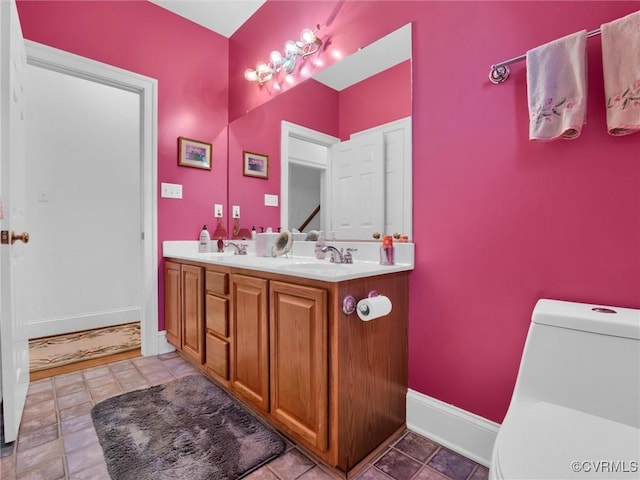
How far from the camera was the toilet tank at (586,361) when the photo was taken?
0.82 meters

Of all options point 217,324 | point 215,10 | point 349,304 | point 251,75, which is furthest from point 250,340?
point 215,10

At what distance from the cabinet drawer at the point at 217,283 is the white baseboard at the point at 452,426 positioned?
105cm

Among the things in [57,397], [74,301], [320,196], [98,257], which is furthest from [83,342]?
[320,196]

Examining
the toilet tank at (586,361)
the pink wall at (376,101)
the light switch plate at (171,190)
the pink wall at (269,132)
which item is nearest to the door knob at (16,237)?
the light switch plate at (171,190)

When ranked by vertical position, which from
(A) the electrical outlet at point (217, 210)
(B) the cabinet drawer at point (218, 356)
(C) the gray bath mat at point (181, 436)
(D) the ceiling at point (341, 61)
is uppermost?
(D) the ceiling at point (341, 61)

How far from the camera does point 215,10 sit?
2.46 metres

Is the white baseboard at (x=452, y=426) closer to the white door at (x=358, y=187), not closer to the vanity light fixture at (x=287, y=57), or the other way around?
the white door at (x=358, y=187)

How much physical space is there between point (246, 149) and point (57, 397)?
2019 millimetres

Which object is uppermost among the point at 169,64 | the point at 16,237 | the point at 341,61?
the point at 169,64

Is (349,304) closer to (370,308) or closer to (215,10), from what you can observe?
(370,308)

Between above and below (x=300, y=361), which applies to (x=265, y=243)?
above

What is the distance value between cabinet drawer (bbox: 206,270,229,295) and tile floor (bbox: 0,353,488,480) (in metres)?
0.80

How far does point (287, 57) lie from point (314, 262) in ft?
4.67

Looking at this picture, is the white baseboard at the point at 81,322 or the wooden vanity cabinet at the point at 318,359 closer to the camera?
the wooden vanity cabinet at the point at 318,359
